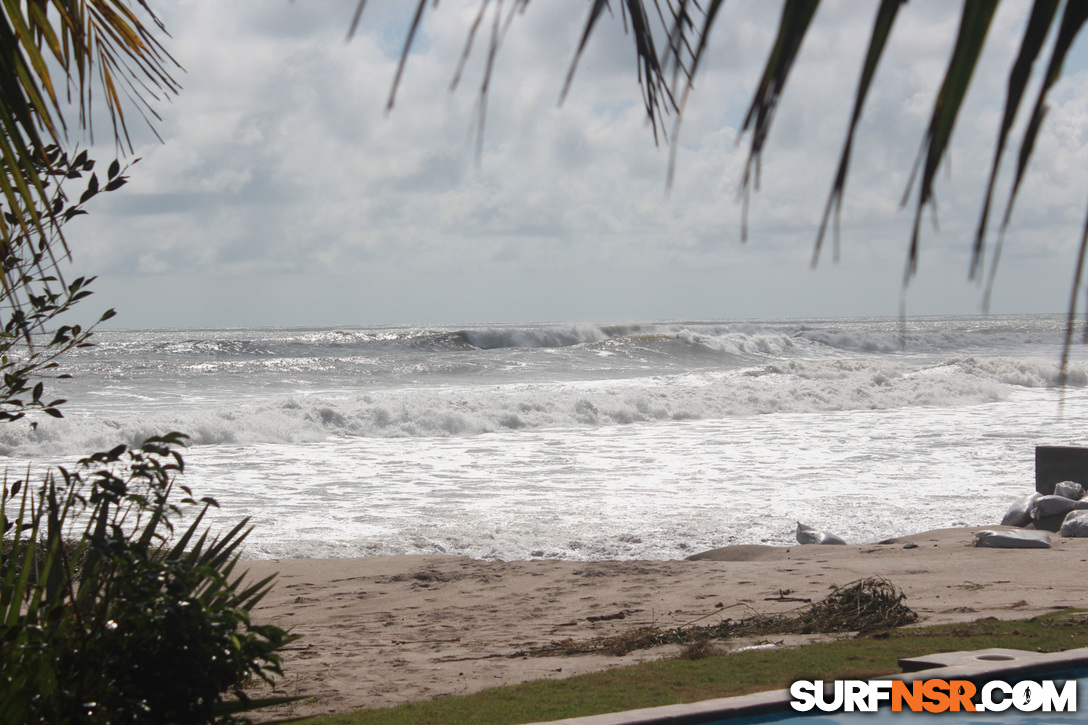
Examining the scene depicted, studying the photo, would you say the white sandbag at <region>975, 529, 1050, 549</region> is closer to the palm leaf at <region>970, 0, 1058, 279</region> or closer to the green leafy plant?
the green leafy plant

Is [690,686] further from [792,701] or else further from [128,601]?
[128,601]

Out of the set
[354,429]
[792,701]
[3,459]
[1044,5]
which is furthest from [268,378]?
[1044,5]

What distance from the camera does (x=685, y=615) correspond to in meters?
6.86

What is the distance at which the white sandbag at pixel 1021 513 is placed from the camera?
10000 millimetres

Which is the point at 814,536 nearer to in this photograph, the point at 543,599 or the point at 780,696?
the point at 543,599

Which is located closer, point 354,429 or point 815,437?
point 815,437

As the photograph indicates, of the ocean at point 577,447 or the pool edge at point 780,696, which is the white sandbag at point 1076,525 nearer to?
the ocean at point 577,447

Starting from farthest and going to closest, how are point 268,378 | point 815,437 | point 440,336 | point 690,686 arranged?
1. point 440,336
2. point 268,378
3. point 815,437
4. point 690,686

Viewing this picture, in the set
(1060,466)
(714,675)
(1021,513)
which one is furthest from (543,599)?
(1060,466)

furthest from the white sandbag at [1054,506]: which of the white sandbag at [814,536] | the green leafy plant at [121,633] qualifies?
the green leafy plant at [121,633]

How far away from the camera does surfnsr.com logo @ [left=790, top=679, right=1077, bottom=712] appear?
183 inches

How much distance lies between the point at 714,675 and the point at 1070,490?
283 inches

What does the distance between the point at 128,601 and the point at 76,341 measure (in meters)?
1.00

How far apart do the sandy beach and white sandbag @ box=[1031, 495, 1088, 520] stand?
98cm
